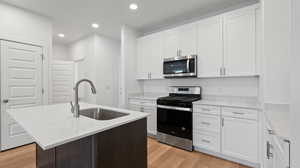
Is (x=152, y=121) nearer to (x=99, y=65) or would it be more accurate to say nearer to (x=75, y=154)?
(x=75, y=154)

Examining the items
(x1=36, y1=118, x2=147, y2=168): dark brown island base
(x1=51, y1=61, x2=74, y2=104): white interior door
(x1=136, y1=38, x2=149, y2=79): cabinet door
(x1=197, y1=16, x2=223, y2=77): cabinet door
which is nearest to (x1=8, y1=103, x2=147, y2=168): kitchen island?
(x1=36, y1=118, x2=147, y2=168): dark brown island base

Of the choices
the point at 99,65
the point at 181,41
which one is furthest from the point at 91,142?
the point at 99,65

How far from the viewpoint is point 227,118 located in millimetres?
2215

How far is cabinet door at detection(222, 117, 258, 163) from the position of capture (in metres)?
2.01

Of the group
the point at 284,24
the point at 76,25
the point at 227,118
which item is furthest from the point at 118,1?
the point at 227,118

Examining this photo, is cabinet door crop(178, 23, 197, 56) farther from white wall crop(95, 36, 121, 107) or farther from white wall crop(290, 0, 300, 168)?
white wall crop(95, 36, 121, 107)

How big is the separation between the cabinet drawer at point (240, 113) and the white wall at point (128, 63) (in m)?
2.29

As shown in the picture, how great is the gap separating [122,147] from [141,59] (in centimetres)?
278

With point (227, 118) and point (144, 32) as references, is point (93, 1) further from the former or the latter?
point (227, 118)

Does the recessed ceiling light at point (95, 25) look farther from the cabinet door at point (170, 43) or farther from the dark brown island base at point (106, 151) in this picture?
the dark brown island base at point (106, 151)

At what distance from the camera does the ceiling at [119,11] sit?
260cm

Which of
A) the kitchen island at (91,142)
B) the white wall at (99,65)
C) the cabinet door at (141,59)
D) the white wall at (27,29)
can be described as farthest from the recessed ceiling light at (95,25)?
the kitchen island at (91,142)

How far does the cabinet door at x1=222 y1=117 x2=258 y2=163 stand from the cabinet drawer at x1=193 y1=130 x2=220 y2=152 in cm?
11

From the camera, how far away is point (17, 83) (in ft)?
8.80
